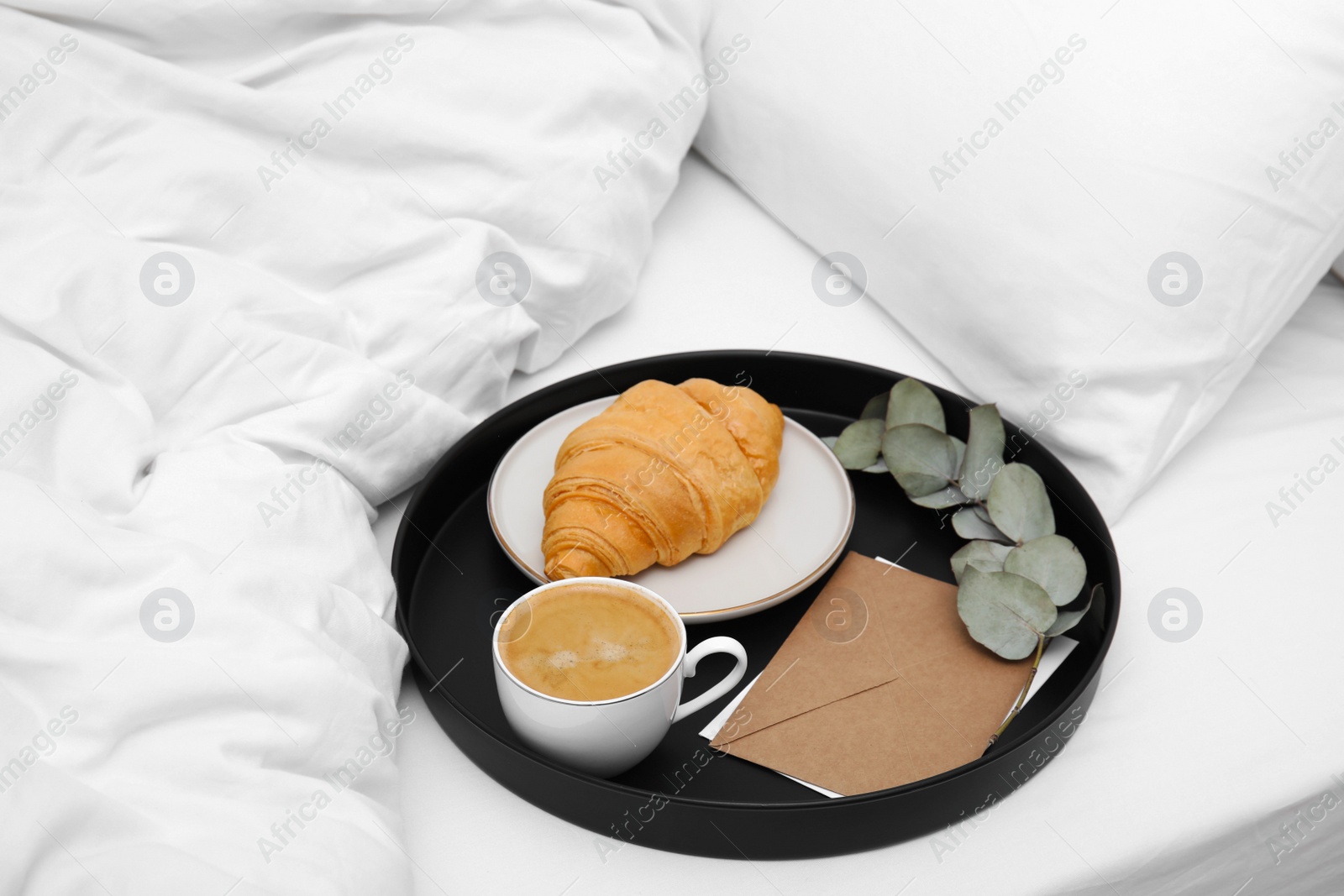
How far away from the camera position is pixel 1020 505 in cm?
87

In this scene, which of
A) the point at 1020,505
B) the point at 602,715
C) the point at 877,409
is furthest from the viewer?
the point at 877,409

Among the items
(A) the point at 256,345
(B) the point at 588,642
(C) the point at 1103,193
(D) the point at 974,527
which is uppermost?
(C) the point at 1103,193

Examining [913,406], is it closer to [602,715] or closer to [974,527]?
[974,527]

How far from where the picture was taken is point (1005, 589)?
797 millimetres

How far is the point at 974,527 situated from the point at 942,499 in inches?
1.4

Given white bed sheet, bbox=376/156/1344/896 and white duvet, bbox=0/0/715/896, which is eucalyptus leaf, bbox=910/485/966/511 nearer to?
white bed sheet, bbox=376/156/1344/896

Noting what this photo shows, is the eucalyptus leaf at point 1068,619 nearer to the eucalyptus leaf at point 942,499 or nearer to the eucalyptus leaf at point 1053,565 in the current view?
the eucalyptus leaf at point 1053,565

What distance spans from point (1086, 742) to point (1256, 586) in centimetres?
23

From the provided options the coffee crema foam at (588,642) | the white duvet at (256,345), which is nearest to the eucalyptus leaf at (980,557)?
the coffee crema foam at (588,642)

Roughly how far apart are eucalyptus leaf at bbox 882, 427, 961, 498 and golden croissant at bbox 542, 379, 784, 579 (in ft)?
0.35

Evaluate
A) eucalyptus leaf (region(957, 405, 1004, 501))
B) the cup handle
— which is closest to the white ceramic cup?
the cup handle

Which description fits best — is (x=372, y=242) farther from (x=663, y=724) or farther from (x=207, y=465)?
(x=663, y=724)

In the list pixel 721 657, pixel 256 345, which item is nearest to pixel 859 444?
pixel 721 657

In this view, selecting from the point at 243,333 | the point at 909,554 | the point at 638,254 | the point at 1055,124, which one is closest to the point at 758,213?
the point at 638,254
